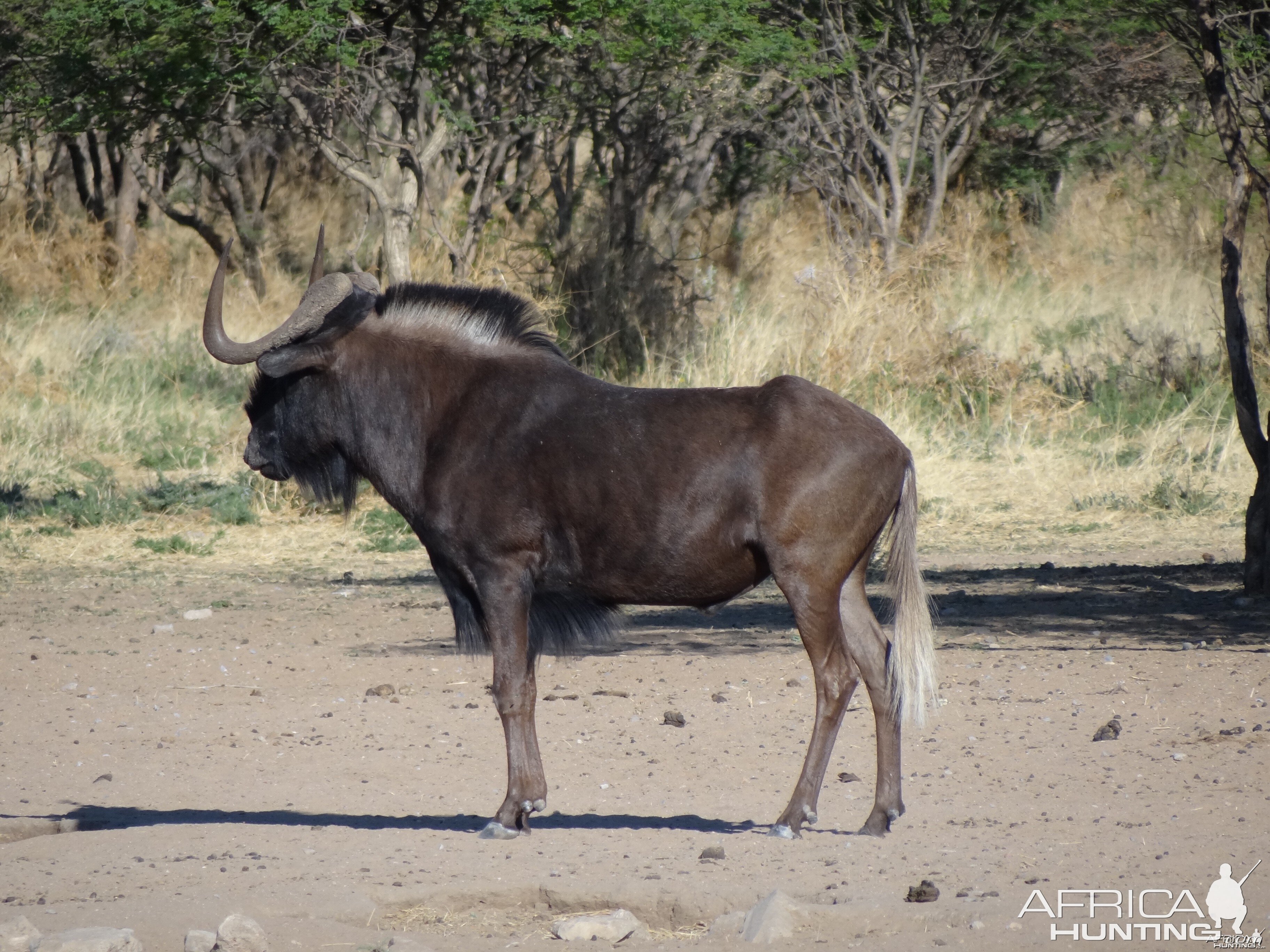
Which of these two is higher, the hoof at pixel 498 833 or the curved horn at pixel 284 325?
the curved horn at pixel 284 325

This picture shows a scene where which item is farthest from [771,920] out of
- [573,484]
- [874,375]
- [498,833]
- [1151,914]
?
[874,375]

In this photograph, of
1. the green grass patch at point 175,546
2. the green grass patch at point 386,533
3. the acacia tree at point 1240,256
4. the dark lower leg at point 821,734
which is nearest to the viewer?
the dark lower leg at point 821,734

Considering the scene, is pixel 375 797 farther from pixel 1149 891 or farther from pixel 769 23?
pixel 769 23

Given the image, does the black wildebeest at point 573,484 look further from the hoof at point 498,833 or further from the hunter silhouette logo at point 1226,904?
the hunter silhouette logo at point 1226,904

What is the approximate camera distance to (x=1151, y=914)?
446 centimetres

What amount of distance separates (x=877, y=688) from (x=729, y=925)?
1.39 metres

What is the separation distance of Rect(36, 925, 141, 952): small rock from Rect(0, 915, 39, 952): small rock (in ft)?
0.13

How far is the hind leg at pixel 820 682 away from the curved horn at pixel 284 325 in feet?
6.83

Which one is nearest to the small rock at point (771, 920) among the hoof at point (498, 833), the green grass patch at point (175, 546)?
the hoof at point (498, 833)

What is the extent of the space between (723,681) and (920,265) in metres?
9.92

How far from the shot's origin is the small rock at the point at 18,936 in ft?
13.9

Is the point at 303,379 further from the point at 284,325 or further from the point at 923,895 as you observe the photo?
the point at 923,895

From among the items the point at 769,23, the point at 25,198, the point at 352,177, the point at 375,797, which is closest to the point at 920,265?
the point at 769,23

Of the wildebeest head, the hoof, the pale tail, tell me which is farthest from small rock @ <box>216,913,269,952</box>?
the pale tail
